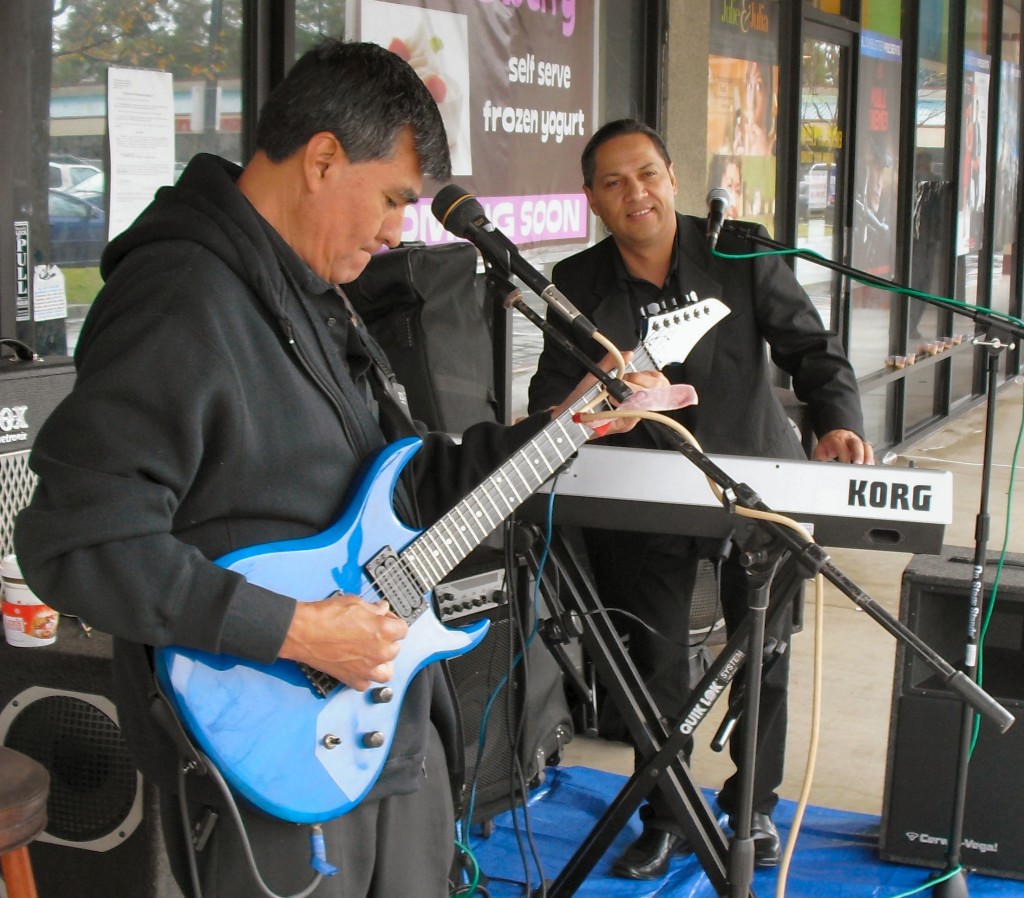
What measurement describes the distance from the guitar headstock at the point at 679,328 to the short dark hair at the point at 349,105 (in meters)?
1.08

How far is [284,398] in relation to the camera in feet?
5.26

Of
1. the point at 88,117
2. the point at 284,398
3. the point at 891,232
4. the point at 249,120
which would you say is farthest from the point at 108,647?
the point at 891,232

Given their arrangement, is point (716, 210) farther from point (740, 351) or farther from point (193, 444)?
point (193, 444)

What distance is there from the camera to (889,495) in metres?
2.22

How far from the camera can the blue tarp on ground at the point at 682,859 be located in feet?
9.53

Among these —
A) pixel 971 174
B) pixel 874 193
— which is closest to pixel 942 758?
pixel 874 193

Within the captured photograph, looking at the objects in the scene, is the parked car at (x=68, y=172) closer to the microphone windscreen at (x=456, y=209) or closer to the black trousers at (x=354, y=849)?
the microphone windscreen at (x=456, y=209)

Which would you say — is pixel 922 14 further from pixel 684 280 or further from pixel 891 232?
pixel 684 280

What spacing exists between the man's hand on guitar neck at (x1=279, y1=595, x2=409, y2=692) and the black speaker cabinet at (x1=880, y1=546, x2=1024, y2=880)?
5.37 ft

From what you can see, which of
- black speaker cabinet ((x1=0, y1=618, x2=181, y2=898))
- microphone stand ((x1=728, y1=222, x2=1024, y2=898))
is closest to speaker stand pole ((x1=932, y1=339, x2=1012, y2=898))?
microphone stand ((x1=728, y1=222, x2=1024, y2=898))

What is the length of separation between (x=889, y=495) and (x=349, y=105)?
118 centimetres

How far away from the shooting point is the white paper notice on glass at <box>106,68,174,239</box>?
3059 mm

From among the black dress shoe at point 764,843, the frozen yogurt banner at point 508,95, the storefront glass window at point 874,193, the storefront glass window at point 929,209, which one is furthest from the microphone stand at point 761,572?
the storefront glass window at point 929,209

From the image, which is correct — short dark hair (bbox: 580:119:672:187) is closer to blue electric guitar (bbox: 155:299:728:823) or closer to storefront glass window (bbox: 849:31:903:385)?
blue electric guitar (bbox: 155:299:728:823)
